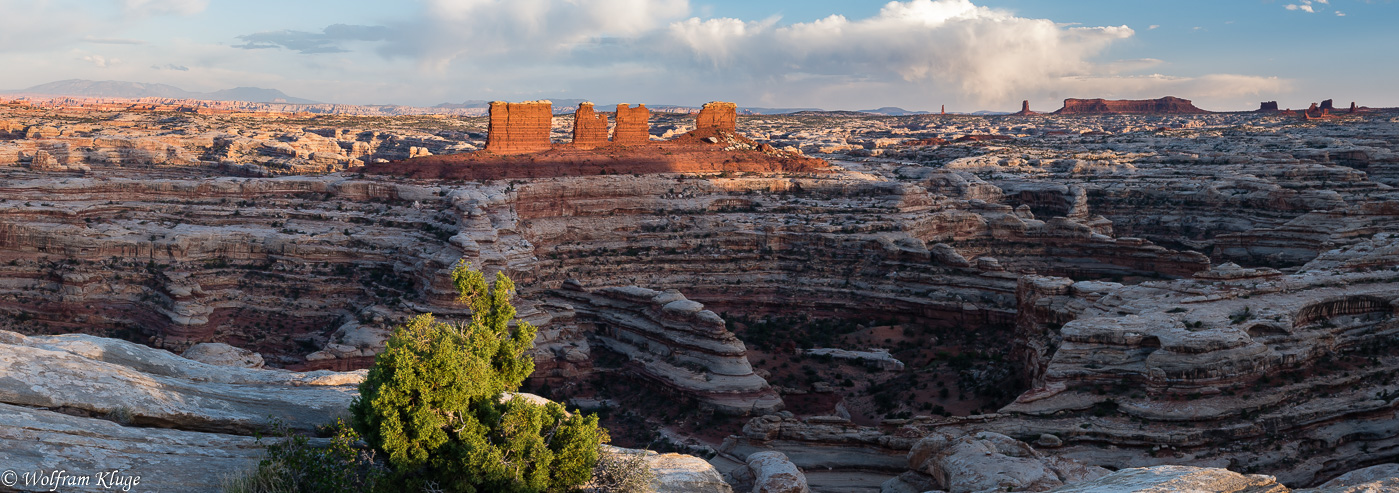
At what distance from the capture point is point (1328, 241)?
159 feet

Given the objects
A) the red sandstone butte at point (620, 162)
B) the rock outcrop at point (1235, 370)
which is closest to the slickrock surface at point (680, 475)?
the rock outcrop at point (1235, 370)

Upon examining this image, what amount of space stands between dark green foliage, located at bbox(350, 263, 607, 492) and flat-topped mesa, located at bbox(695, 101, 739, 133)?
5526 centimetres

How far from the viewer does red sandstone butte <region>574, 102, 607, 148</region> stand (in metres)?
63.5

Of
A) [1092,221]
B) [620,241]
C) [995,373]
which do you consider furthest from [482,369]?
[1092,221]

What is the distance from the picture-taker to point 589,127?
6394cm

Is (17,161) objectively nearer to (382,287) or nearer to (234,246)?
(234,246)

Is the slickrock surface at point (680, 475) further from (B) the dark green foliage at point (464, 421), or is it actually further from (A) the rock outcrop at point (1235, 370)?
(A) the rock outcrop at point (1235, 370)

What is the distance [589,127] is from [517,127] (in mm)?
5620

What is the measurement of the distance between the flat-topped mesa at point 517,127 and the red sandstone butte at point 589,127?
3.04 meters

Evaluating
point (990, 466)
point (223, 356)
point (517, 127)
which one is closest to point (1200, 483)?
point (990, 466)

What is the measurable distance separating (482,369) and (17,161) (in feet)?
179

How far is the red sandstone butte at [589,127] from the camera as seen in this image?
63500 mm

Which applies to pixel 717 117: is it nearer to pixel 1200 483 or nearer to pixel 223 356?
pixel 223 356

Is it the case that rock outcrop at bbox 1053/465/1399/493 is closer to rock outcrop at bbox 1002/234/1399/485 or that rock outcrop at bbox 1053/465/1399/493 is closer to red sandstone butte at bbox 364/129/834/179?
rock outcrop at bbox 1002/234/1399/485
